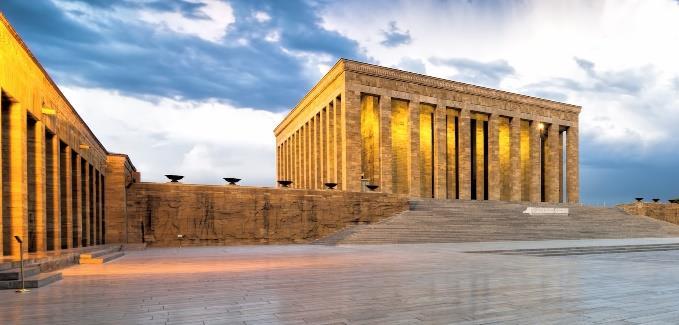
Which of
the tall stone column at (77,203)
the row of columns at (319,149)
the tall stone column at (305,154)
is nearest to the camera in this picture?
the tall stone column at (77,203)

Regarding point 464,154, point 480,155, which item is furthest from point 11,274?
point 480,155

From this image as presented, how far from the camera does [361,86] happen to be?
120 ft

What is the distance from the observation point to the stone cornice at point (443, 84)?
121 ft

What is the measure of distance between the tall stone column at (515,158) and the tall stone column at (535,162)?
187cm

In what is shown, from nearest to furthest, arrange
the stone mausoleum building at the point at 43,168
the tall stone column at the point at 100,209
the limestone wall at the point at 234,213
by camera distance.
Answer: the stone mausoleum building at the point at 43,168 → the tall stone column at the point at 100,209 → the limestone wall at the point at 234,213

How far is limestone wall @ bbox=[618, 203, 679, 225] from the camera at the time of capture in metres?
43.8

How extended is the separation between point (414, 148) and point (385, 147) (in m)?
3.17

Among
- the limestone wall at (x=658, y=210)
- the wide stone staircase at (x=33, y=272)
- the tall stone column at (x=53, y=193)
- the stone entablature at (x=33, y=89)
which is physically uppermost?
the stone entablature at (x=33, y=89)

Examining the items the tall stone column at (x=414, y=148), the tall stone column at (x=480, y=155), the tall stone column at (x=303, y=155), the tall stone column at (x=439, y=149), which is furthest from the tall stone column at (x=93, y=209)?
the tall stone column at (x=480, y=155)

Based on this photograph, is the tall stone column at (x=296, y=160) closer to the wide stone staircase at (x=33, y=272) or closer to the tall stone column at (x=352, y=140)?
the tall stone column at (x=352, y=140)

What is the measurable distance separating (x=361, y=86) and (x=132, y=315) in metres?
32.0

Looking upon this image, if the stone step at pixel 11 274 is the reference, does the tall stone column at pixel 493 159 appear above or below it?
above

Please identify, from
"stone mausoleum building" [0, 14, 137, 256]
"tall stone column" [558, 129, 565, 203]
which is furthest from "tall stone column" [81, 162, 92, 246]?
"tall stone column" [558, 129, 565, 203]

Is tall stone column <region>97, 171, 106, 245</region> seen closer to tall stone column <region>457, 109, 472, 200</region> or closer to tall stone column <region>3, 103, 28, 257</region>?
tall stone column <region>3, 103, 28, 257</region>
